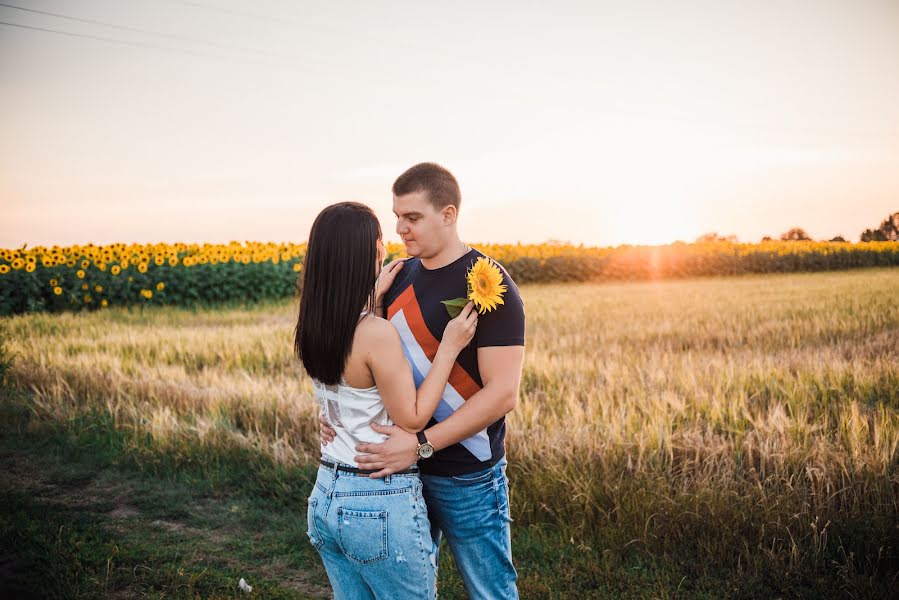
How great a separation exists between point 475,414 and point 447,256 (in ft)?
2.22

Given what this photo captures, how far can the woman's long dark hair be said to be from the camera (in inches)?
90.7

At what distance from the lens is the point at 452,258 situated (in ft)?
9.23

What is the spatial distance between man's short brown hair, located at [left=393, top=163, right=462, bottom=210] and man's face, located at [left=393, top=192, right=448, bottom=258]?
0.02m

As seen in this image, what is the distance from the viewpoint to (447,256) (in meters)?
2.80

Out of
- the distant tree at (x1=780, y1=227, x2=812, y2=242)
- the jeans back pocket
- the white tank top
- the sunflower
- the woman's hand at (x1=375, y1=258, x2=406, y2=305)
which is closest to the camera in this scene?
the jeans back pocket

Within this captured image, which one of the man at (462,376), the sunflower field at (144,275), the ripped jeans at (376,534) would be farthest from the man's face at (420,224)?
the sunflower field at (144,275)

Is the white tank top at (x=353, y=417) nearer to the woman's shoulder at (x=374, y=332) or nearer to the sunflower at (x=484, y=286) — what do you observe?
the woman's shoulder at (x=374, y=332)

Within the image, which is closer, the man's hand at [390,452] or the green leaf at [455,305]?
the man's hand at [390,452]

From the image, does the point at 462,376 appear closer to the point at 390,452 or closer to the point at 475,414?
the point at 475,414

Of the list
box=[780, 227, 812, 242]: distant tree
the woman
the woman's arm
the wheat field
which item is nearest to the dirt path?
the wheat field

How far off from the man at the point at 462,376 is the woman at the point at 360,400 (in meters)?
0.24

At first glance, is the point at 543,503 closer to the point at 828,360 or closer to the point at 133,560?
the point at 133,560

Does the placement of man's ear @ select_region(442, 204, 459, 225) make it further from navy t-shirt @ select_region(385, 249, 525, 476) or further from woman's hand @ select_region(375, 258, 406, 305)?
woman's hand @ select_region(375, 258, 406, 305)

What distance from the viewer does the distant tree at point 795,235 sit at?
56.4 meters
